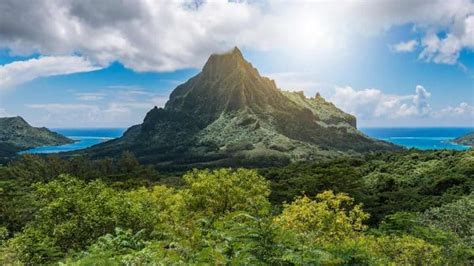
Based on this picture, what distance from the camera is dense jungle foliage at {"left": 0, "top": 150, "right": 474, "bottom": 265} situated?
13.2 metres

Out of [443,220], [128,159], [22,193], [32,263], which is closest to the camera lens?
[32,263]

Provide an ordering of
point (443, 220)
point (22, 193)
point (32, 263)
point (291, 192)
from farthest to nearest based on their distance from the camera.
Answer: point (291, 192) < point (22, 193) < point (443, 220) < point (32, 263)

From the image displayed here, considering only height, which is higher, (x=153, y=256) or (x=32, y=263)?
(x=153, y=256)

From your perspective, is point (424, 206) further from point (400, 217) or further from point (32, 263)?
point (32, 263)

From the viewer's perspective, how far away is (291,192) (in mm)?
65438

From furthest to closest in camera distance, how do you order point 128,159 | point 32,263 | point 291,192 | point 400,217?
point 128,159, point 291,192, point 400,217, point 32,263

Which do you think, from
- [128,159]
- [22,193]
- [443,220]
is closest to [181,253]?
[443,220]

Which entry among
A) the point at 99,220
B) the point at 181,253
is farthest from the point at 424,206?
the point at 181,253

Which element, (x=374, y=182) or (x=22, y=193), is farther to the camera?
(x=374, y=182)

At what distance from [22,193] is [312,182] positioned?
43863mm

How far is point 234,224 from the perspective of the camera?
15.3m

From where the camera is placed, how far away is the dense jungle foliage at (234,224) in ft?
43.3

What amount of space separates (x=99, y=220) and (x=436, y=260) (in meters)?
20.4

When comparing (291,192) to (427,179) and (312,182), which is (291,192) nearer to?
(312,182)
